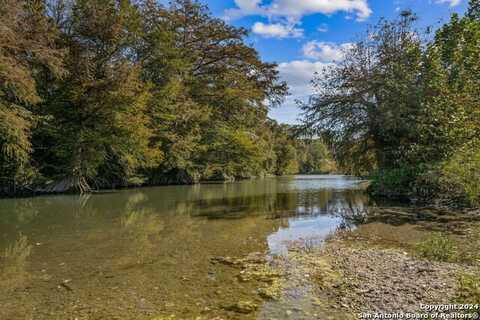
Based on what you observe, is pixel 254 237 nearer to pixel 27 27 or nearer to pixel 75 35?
pixel 27 27

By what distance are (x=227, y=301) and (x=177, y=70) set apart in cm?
2255

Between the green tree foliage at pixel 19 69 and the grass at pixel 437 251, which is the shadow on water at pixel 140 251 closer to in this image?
the grass at pixel 437 251

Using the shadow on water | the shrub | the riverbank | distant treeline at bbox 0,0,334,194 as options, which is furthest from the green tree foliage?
the shrub

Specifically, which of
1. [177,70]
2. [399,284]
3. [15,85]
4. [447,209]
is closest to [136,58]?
[177,70]

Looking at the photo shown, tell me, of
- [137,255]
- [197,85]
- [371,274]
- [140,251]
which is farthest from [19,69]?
[197,85]

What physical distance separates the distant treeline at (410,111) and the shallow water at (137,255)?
11.3 feet

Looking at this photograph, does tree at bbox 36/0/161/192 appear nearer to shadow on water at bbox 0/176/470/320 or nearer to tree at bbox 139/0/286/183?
tree at bbox 139/0/286/183

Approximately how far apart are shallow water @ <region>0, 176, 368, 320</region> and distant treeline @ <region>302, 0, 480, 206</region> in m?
3.46

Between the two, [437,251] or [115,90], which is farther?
[115,90]

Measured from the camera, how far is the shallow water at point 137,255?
4.09 meters

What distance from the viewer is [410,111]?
1312 centimetres

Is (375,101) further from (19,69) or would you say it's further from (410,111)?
(19,69)

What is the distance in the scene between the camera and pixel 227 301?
415cm

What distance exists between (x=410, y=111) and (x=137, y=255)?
11795 mm
